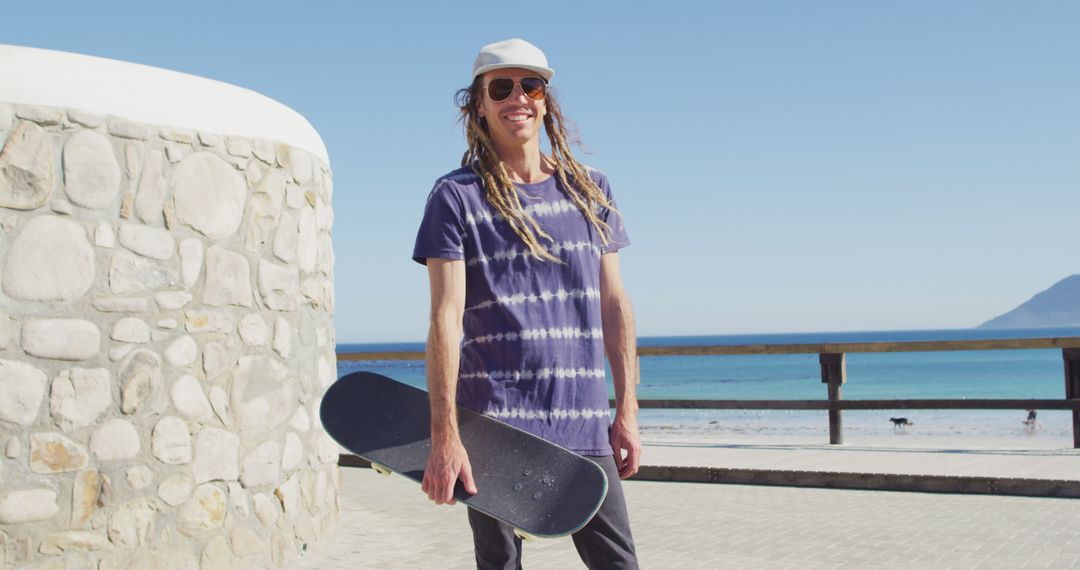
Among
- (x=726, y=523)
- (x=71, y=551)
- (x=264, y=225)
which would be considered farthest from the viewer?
(x=726, y=523)

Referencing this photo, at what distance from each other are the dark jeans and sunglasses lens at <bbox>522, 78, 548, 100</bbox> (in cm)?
91

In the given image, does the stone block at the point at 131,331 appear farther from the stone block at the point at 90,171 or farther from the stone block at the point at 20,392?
the stone block at the point at 90,171

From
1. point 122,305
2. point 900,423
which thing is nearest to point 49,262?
point 122,305

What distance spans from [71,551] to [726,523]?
3618mm

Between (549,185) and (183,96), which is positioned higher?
(183,96)

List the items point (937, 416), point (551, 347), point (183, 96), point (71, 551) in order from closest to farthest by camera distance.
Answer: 1. point (551, 347)
2. point (71, 551)
3. point (183, 96)
4. point (937, 416)

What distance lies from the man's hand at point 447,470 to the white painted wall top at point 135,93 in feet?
9.15

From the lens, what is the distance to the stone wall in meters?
4.30

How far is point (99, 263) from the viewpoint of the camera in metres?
4.45

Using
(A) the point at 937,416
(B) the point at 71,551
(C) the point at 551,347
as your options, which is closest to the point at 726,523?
(B) the point at 71,551

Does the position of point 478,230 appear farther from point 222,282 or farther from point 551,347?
point 222,282

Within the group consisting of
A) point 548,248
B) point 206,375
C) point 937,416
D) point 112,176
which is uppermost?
point 112,176

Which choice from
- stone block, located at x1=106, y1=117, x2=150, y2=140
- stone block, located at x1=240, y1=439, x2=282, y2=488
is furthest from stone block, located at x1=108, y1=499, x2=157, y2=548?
stone block, located at x1=106, y1=117, x2=150, y2=140

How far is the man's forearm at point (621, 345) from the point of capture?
2.77m
